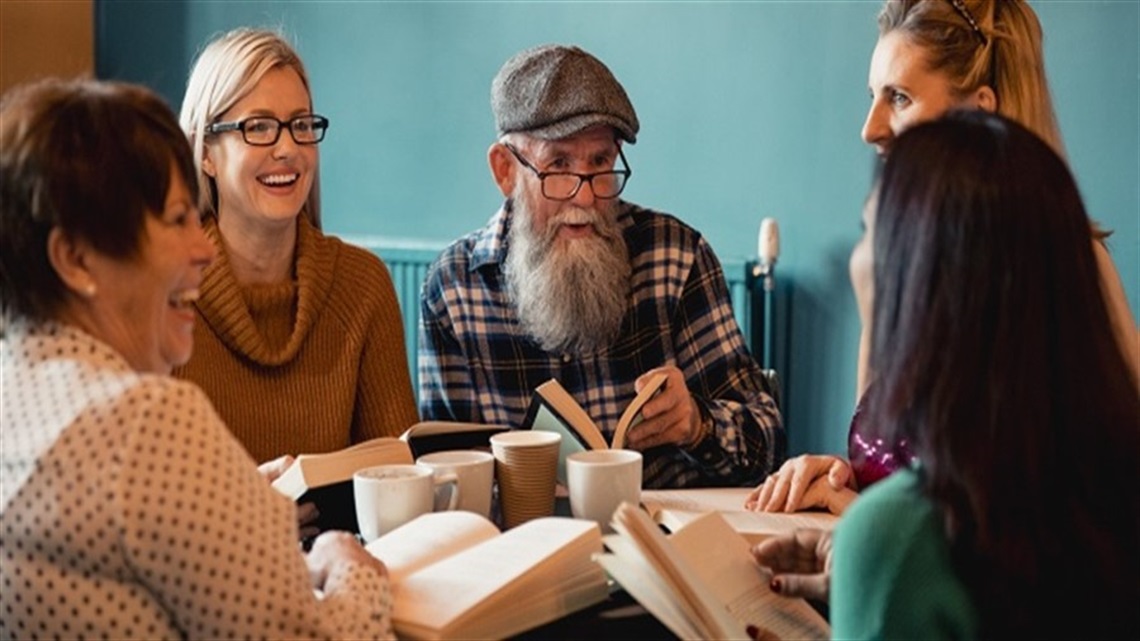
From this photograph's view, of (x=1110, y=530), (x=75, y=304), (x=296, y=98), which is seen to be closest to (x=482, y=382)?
(x=296, y=98)

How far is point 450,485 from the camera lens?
5.77 feet

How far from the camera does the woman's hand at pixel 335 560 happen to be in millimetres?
1403

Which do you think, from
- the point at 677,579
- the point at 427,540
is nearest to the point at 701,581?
Result: the point at 677,579

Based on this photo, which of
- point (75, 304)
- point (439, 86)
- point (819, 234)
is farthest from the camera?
point (439, 86)

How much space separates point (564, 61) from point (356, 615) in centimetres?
138

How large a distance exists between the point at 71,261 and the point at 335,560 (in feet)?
1.31

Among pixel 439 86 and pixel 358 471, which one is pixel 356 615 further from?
pixel 439 86

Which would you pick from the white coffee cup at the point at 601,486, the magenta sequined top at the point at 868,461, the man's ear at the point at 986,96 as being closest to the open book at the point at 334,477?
the white coffee cup at the point at 601,486

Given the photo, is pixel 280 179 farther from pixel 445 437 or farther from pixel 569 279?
pixel 445 437

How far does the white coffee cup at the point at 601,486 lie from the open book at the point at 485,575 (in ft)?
0.56

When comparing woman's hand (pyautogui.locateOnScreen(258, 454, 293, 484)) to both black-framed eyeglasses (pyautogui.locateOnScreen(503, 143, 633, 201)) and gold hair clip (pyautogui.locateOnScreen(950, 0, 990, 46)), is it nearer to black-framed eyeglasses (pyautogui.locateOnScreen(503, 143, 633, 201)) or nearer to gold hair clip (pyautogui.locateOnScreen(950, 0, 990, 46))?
black-framed eyeglasses (pyautogui.locateOnScreen(503, 143, 633, 201))

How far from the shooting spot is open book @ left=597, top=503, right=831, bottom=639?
137 cm

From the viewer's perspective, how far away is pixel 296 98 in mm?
2391

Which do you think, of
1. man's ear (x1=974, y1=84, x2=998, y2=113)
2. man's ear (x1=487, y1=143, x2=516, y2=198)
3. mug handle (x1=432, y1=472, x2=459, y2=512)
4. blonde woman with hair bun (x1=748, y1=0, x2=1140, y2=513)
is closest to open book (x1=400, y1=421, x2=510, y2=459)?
mug handle (x1=432, y1=472, x2=459, y2=512)
